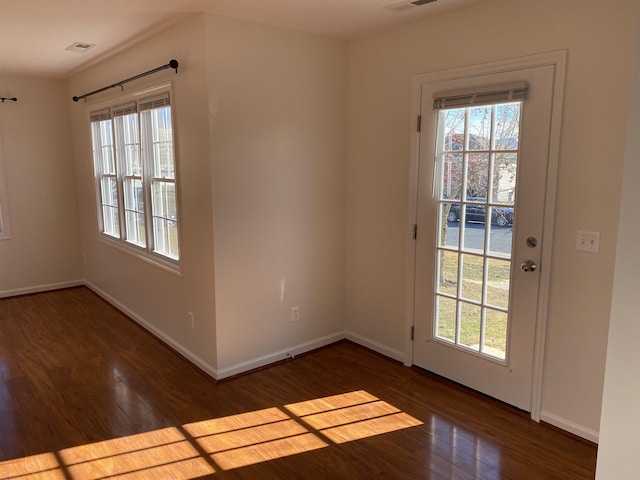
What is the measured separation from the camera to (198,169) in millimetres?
3246

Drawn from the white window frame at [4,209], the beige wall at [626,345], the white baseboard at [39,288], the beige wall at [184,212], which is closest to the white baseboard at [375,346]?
the beige wall at [184,212]

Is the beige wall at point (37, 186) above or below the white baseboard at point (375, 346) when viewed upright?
above

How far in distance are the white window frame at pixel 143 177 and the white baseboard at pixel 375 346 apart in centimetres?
155

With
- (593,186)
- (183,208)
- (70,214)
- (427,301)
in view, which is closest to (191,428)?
(183,208)

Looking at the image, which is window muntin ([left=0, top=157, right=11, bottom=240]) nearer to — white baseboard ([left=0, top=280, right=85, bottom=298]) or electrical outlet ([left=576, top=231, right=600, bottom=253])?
white baseboard ([left=0, top=280, right=85, bottom=298])

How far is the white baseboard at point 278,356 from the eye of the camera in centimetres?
342

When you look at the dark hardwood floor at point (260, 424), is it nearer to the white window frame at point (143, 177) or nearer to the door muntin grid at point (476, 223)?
the door muntin grid at point (476, 223)

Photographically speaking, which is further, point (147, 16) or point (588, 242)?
point (147, 16)

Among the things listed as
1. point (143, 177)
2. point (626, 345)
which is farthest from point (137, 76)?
point (626, 345)

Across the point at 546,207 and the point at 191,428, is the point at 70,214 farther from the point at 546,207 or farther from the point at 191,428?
the point at 546,207

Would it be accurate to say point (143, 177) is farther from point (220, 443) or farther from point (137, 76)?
point (220, 443)

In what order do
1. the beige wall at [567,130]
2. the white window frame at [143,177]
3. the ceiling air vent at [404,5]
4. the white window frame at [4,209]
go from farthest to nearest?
the white window frame at [4,209] → the white window frame at [143,177] → the ceiling air vent at [404,5] → the beige wall at [567,130]

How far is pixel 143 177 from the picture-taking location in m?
4.07

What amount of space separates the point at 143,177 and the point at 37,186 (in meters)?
2.24
